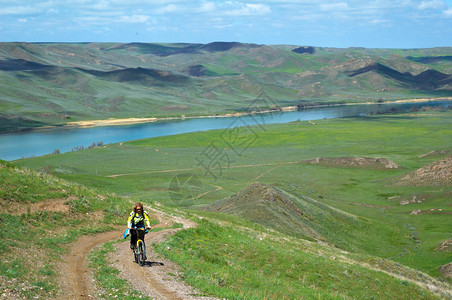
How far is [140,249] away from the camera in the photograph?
62.7 feet

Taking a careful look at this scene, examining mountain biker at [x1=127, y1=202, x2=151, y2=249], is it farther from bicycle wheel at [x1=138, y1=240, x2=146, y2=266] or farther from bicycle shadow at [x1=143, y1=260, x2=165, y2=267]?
bicycle shadow at [x1=143, y1=260, x2=165, y2=267]

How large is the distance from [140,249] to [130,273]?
136cm

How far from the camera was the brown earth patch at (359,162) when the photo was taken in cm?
10860

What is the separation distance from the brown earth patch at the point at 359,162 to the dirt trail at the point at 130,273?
93407 mm

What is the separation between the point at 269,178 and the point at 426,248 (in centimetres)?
4758

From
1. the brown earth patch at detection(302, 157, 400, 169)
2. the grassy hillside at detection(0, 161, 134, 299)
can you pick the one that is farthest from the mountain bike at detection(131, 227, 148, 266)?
the brown earth patch at detection(302, 157, 400, 169)

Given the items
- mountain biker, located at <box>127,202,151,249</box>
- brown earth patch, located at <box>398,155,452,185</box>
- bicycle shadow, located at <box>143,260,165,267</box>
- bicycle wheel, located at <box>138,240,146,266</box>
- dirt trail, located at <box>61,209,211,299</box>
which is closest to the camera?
dirt trail, located at <box>61,209,211,299</box>

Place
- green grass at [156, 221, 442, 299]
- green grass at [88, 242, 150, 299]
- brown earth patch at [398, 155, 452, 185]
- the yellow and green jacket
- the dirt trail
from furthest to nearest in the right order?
brown earth patch at [398, 155, 452, 185], the yellow and green jacket, green grass at [156, 221, 442, 299], the dirt trail, green grass at [88, 242, 150, 299]

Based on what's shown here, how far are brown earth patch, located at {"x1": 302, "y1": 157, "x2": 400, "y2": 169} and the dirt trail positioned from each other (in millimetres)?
93407

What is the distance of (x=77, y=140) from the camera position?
584ft

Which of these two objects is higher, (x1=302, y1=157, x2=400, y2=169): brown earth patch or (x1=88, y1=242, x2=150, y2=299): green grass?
(x1=88, y1=242, x2=150, y2=299): green grass

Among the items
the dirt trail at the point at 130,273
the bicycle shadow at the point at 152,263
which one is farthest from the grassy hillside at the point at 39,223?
the bicycle shadow at the point at 152,263

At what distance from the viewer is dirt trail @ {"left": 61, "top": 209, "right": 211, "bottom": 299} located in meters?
16.0

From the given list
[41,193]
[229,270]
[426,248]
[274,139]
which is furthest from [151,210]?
[274,139]
